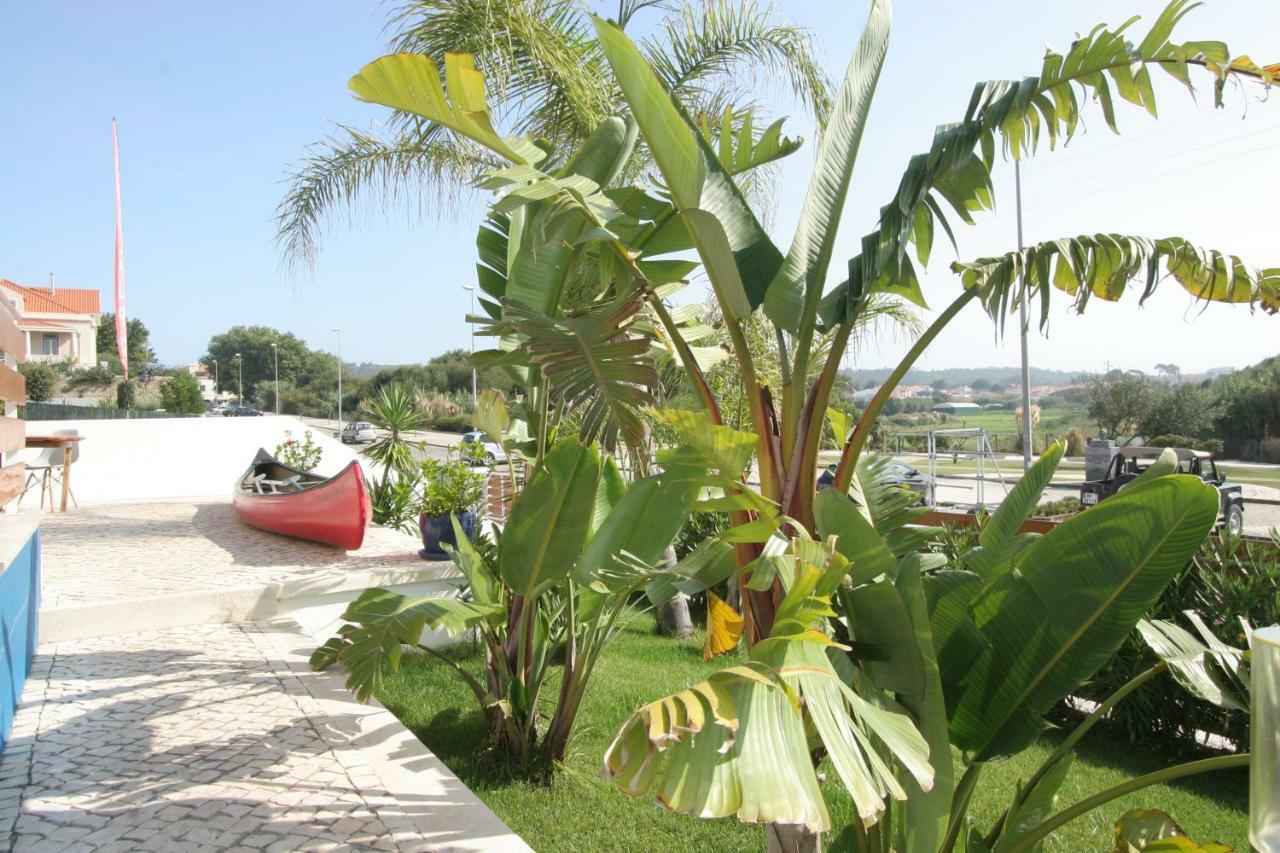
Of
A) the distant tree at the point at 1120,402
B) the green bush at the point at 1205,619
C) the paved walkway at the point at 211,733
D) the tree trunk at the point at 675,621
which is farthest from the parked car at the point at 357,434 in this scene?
the green bush at the point at 1205,619

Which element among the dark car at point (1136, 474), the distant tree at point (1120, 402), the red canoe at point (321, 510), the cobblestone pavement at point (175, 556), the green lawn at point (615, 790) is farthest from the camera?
the distant tree at point (1120, 402)

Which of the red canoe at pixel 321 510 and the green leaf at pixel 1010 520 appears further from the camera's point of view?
the red canoe at pixel 321 510

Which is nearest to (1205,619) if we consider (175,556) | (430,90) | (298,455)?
(430,90)

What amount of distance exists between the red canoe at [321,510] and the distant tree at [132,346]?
67.1 m

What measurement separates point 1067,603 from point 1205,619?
3.89 meters

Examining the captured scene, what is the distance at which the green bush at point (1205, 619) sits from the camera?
510 centimetres

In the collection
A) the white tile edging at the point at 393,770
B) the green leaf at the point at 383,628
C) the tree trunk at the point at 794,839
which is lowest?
the white tile edging at the point at 393,770

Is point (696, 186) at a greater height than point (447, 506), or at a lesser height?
greater

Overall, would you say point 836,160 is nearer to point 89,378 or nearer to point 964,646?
point 964,646

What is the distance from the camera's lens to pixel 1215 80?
255 cm

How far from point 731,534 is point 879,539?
1.44 ft

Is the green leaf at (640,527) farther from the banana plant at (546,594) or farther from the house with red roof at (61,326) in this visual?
the house with red roof at (61,326)

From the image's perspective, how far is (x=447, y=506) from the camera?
841 centimetres

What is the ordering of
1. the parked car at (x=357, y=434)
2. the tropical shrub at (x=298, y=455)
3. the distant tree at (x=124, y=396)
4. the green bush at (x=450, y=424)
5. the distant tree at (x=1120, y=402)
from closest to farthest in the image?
the tropical shrub at (x=298, y=455) → the distant tree at (x=1120, y=402) → the distant tree at (x=124, y=396) → the parked car at (x=357, y=434) → the green bush at (x=450, y=424)
